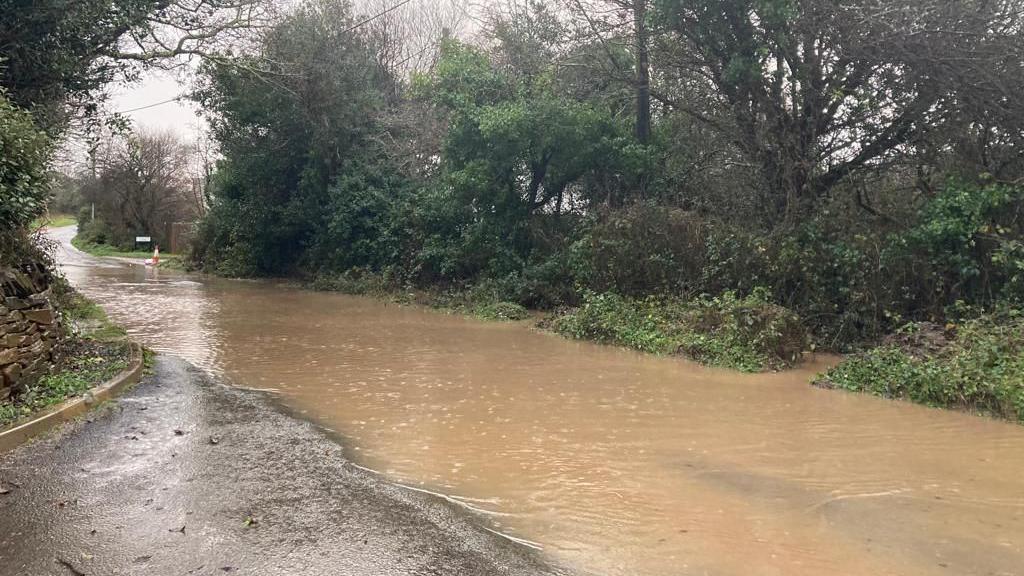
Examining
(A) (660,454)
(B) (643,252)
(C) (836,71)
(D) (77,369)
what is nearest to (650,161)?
(B) (643,252)

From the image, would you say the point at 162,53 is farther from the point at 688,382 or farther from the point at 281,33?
the point at 688,382

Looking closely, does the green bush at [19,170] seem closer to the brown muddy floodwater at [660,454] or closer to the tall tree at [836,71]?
the brown muddy floodwater at [660,454]

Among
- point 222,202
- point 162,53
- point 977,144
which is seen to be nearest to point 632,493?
point 977,144

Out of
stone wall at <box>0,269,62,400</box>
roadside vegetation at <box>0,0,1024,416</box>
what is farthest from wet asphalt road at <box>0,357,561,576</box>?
roadside vegetation at <box>0,0,1024,416</box>

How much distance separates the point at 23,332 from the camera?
765cm

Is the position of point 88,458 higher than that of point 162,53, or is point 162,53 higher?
point 162,53

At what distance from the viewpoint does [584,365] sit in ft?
38.0

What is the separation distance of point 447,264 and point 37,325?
13350mm

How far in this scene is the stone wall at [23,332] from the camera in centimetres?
727

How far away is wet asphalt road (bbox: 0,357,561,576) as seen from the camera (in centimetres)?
439

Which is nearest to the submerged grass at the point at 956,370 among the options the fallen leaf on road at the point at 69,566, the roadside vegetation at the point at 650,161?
the roadside vegetation at the point at 650,161

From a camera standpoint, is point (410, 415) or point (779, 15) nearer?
point (410, 415)

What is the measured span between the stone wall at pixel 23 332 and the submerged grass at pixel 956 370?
388 inches

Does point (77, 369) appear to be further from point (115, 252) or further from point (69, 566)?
point (115, 252)
